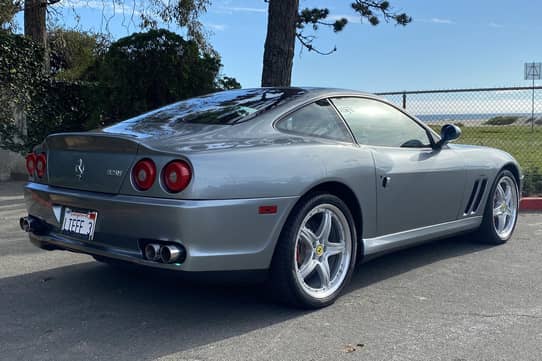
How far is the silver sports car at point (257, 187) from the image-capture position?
311 cm

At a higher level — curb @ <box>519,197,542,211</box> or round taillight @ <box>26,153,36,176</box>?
round taillight @ <box>26,153,36,176</box>

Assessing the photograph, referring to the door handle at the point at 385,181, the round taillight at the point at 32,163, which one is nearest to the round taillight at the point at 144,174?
the round taillight at the point at 32,163

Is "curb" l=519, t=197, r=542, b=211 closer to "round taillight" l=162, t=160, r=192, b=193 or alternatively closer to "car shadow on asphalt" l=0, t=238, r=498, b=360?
"car shadow on asphalt" l=0, t=238, r=498, b=360

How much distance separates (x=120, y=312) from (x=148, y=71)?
6.95 m

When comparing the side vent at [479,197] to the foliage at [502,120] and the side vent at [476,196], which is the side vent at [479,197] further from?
the foliage at [502,120]

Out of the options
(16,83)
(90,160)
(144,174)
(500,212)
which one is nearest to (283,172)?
(144,174)

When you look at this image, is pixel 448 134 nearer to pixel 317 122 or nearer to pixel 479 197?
pixel 479 197

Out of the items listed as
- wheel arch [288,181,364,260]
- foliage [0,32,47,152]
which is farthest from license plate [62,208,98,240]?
foliage [0,32,47,152]

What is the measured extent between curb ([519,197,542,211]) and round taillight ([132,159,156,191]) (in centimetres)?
586

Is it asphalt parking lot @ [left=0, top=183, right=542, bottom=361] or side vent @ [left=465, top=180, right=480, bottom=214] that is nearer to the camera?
asphalt parking lot @ [left=0, top=183, right=542, bottom=361]

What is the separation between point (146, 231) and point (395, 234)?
6.39 feet

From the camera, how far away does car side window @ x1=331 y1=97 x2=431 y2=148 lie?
421cm

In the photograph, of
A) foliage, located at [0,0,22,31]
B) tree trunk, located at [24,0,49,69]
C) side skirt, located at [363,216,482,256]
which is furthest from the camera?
tree trunk, located at [24,0,49,69]

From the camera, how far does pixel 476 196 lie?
16.8 ft
